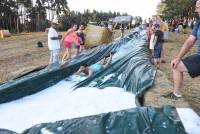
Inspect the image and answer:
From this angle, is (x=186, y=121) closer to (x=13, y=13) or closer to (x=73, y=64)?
(x=73, y=64)

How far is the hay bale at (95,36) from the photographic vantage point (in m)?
21.2

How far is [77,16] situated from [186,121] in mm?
77498

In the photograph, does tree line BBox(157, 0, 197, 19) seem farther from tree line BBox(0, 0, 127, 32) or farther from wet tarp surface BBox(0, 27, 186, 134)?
wet tarp surface BBox(0, 27, 186, 134)

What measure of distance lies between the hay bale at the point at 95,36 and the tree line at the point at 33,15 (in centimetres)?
3979

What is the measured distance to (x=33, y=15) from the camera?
7750 centimetres

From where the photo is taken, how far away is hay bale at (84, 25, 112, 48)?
2116 centimetres

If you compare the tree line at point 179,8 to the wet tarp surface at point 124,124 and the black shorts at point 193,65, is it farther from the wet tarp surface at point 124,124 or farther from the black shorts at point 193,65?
the wet tarp surface at point 124,124

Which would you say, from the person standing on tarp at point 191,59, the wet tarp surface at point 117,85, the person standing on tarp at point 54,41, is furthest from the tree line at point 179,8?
the person standing on tarp at point 191,59

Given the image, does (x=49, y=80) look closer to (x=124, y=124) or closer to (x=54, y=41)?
(x=54, y=41)

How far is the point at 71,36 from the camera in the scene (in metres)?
15.1

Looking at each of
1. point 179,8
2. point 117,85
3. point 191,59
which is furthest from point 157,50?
point 179,8

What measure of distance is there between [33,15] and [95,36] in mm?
57920

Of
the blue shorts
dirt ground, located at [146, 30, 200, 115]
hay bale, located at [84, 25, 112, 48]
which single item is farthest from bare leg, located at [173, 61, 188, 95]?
hay bale, located at [84, 25, 112, 48]

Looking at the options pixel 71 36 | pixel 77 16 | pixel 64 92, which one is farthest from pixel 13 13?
pixel 64 92
